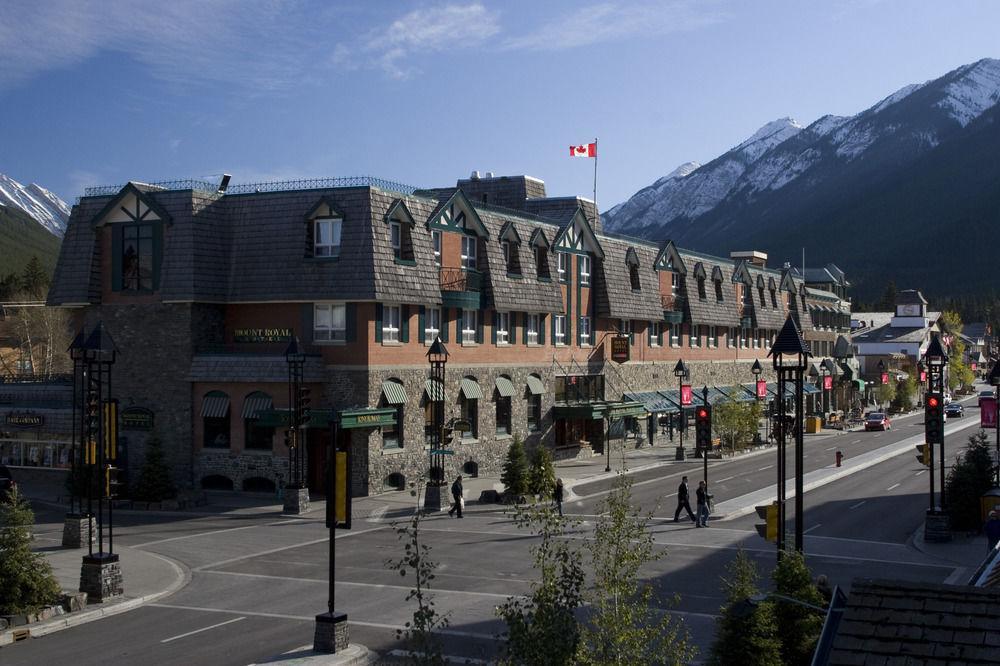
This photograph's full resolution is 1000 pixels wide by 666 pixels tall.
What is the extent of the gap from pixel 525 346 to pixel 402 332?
35.0ft

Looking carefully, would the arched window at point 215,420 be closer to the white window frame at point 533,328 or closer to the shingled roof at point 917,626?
the white window frame at point 533,328

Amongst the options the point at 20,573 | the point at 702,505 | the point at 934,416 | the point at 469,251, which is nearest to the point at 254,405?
the point at 469,251

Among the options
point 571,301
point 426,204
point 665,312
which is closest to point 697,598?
point 426,204

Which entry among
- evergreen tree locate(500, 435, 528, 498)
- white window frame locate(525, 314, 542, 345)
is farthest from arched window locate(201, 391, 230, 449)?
white window frame locate(525, 314, 542, 345)

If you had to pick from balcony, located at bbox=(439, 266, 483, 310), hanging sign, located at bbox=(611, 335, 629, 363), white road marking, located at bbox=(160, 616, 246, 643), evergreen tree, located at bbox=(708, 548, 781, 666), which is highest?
balcony, located at bbox=(439, 266, 483, 310)

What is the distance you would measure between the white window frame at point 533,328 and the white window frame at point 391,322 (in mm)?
11125

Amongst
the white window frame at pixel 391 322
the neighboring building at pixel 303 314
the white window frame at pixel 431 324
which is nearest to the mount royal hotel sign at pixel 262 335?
the neighboring building at pixel 303 314

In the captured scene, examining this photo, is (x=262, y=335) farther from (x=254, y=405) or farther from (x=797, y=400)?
(x=797, y=400)

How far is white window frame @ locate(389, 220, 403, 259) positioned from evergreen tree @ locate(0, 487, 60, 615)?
74.5ft

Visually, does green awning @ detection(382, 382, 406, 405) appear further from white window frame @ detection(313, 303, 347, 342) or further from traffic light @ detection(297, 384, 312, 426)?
traffic light @ detection(297, 384, 312, 426)

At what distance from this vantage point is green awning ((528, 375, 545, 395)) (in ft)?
177

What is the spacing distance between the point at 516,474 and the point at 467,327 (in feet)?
32.9

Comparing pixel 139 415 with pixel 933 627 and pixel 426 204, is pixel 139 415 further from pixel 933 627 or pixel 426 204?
pixel 933 627

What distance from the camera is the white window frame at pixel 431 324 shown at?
152ft
